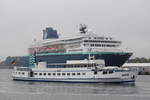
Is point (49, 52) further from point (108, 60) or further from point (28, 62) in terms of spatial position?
point (108, 60)

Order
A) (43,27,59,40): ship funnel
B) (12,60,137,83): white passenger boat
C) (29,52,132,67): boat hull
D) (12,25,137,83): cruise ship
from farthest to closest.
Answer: (43,27,59,40): ship funnel, (29,52,132,67): boat hull, (12,25,137,83): cruise ship, (12,60,137,83): white passenger boat

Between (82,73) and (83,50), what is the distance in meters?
13.2

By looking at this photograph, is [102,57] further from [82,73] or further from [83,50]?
[82,73]

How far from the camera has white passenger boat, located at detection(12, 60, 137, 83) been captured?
2170 inches

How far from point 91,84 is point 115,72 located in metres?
3.99

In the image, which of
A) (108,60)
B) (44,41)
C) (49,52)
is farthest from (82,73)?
(44,41)

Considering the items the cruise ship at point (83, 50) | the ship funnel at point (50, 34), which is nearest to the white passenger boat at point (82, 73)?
the cruise ship at point (83, 50)

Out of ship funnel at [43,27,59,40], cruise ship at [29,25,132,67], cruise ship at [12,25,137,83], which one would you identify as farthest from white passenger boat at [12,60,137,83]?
ship funnel at [43,27,59,40]

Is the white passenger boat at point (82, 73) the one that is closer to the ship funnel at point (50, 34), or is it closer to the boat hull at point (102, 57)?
the boat hull at point (102, 57)

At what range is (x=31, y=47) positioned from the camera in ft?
298

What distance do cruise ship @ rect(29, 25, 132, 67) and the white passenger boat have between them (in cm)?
470

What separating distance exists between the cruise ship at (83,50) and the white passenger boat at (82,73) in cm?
470

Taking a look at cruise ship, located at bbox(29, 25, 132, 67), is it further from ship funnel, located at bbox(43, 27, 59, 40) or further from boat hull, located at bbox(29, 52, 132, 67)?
ship funnel, located at bbox(43, 27, 59, 40)

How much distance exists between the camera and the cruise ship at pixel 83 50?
6906 cm
